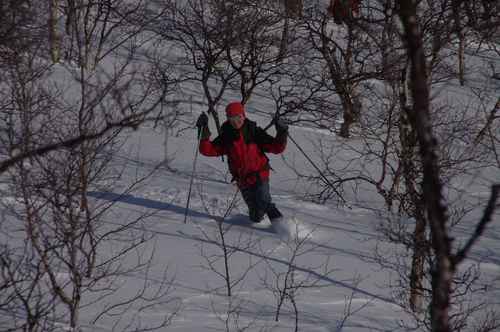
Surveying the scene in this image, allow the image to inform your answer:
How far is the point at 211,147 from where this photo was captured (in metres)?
7.20

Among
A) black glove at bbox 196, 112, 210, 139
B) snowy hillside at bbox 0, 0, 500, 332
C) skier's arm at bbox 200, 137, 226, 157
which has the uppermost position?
black glove at bbox 196, 112, 210, 139

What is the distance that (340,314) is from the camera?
17.3 feet

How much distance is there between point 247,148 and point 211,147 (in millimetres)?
387

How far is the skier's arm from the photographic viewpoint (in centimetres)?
712

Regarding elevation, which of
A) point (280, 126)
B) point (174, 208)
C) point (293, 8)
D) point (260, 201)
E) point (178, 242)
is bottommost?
point (178, 242)

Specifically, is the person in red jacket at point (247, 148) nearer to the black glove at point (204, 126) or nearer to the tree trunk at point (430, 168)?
the black glove at point (204, 126)

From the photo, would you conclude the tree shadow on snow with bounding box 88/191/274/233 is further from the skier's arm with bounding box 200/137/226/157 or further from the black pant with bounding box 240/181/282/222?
the skier's arm with bounding box 200/137/226/157

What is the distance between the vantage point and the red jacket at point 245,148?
7137mm

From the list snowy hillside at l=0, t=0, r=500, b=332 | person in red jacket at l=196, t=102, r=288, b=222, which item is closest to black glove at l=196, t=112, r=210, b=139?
person in red jacket at l=196, t=102, r=288, b=222

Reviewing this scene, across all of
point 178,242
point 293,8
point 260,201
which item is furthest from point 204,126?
point 293,8

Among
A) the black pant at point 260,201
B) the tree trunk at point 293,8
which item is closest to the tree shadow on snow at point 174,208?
the black pant at point 260,201

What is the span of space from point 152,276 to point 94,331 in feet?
4.09

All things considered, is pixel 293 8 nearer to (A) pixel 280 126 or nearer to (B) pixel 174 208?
(B) pixel 174 208

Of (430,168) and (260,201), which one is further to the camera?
(260,201)
